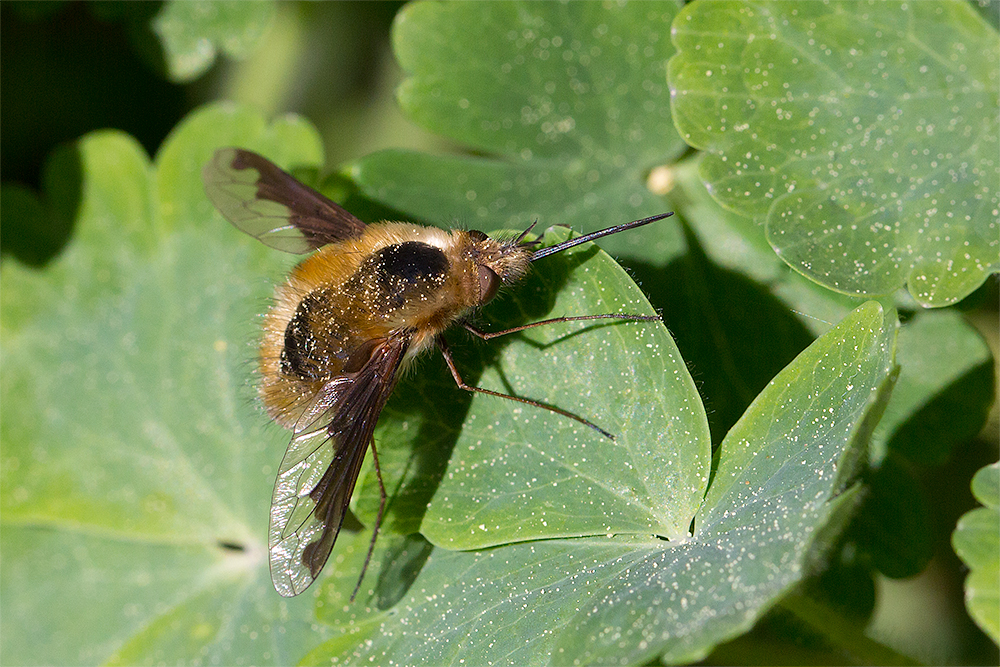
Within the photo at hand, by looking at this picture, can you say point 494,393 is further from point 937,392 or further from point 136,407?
point 136,407

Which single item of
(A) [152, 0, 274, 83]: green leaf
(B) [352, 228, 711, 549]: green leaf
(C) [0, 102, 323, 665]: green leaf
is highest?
(A) [152, 0, 274, 83]: green leaf

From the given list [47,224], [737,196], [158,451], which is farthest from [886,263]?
[47,224]

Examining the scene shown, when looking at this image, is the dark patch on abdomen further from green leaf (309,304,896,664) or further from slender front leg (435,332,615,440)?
green leaf (309,304,896,664)

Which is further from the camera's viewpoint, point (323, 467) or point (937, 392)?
point (937, 392)

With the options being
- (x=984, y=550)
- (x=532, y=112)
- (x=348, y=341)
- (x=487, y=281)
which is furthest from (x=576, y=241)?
(x=984, y=550)

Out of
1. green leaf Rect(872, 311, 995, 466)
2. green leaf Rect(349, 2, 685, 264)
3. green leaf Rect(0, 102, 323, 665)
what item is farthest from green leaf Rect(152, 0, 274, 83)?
green leaf Rect(872, 311, 995, 466)

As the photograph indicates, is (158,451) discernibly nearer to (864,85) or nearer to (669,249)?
(669,249)

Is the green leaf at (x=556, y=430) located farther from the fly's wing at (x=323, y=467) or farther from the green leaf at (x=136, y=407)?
the green leaf at (x=136, y=407)
